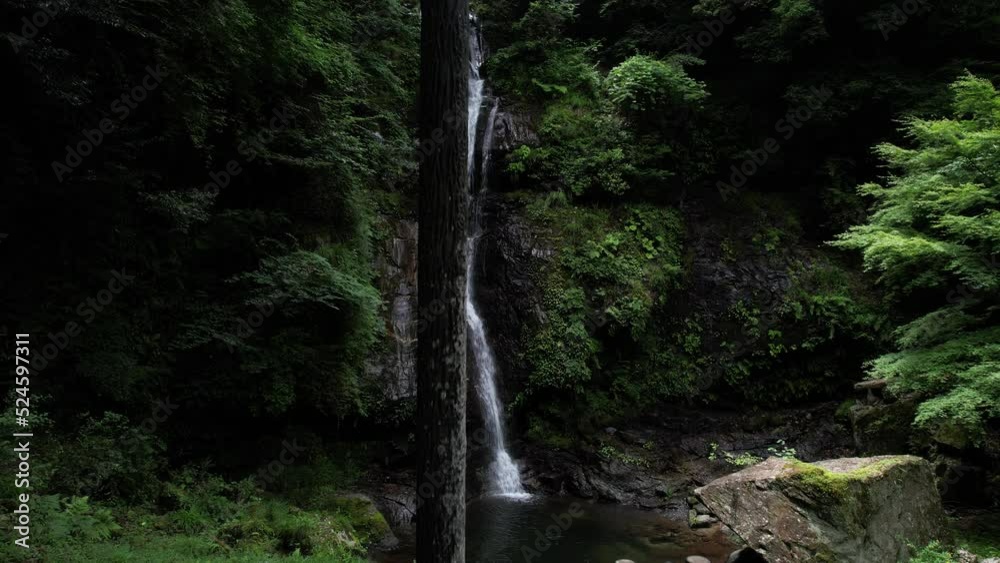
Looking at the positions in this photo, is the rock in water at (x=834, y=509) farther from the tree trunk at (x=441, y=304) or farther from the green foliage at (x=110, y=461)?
the green foliage at (x=110, y=461)

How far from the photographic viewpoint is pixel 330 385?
29.0 feet

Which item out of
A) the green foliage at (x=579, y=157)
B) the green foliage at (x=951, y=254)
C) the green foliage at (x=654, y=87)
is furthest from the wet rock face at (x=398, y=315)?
the green foliage at (x=951, y=254)

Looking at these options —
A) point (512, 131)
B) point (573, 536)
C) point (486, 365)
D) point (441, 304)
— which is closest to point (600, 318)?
point (486, 365)

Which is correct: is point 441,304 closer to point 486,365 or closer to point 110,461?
point 110,461

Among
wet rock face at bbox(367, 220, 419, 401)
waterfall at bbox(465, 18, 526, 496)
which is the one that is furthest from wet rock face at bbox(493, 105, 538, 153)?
wet rock face at bbox(367, 220, 419, 401)

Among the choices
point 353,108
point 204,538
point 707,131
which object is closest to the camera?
point 204,538

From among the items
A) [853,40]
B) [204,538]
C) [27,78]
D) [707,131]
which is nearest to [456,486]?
[204,538]

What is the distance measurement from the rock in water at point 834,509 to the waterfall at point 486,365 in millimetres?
4764

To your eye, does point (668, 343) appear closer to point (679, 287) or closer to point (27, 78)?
point (679, 287)

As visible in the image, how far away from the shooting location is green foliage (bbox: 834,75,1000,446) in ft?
20.3

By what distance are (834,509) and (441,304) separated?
17.2 feet

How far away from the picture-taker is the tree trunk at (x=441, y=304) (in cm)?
373

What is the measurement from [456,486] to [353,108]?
996 centimetres

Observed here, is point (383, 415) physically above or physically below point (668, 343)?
below
